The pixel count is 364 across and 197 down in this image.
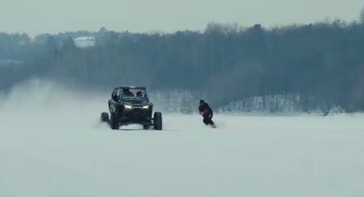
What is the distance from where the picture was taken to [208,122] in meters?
34.5

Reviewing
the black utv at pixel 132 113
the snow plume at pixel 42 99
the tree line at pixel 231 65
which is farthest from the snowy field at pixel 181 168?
the tree line at pixel 231 65

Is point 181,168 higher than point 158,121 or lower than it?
lower

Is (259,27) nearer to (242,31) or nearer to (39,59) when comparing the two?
(242,31)

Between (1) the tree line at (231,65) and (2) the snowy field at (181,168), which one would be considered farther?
(1) the tree line at (231,65)

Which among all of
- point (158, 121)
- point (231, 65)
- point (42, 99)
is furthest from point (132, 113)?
point (231, 65)

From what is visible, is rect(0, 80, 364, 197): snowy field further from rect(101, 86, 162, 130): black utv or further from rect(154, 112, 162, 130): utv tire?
rect(101, 86, 162, 130): black utv

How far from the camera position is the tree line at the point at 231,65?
108 meters

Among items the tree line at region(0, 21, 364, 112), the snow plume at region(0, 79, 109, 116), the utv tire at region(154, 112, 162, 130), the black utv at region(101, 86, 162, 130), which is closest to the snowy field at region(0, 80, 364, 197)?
the utv tire at region(154, 112, 162, 130)

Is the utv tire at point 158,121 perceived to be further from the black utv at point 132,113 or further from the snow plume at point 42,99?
the snow plume at point 42,99

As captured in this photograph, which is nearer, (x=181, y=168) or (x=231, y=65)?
(x=181, y=168)

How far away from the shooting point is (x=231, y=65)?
12400 cm

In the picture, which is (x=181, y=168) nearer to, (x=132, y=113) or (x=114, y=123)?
(x=132, y=113)

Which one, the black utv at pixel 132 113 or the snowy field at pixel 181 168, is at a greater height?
the black utv at pixel 132 113

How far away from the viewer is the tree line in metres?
108
